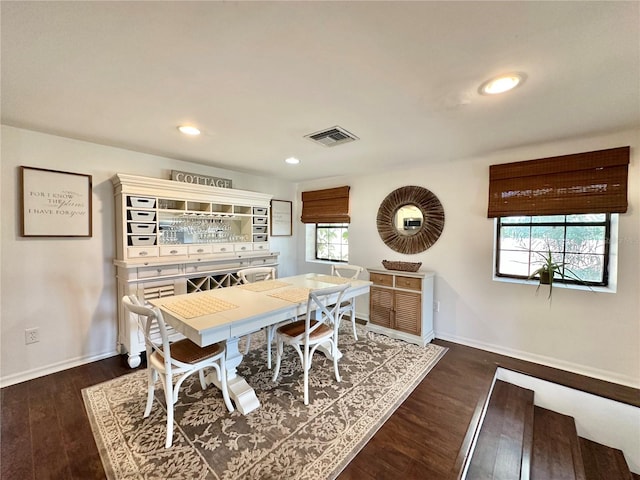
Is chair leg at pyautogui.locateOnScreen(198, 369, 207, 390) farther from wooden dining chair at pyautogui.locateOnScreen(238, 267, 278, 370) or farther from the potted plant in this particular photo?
the potted plant

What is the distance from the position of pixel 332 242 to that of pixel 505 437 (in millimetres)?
3252

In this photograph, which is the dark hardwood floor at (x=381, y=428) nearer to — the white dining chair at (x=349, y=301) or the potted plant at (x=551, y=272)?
the potted plant at (x=551, y=272)

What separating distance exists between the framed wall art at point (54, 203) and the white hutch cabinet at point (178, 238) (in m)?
0.26

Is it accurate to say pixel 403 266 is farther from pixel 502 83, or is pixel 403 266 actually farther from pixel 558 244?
pixel 502 83

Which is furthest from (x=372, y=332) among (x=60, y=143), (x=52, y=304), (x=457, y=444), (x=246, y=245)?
(x=60, y=143)

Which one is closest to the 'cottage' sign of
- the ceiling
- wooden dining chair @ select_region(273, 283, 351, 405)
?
the ceiling

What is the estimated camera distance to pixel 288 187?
472 centimetres

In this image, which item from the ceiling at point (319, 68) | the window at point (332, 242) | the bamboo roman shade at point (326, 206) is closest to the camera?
the ceiling at point (319, 68)

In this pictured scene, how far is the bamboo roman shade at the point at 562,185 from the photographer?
2.26 m

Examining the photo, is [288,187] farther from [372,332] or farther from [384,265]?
[372,332]

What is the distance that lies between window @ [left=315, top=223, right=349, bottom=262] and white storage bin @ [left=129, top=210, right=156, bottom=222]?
8.73 feet

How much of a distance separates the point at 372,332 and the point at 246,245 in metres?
2.09

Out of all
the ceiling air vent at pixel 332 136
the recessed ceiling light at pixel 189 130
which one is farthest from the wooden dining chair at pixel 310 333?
the recessed ceiling light at pixel 189 130

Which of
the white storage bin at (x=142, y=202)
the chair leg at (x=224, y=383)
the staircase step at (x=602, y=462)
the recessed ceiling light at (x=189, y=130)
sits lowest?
the staircase step at (x=602, y=462)
